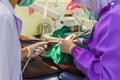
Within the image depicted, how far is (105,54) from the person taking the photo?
0.99 metres

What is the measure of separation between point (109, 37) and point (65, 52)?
33 cm

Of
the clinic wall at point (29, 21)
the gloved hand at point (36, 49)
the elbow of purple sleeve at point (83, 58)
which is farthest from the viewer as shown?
the clinic wall at point (29, 21)

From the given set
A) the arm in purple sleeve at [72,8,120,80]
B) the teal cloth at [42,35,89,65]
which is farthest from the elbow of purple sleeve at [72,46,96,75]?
the teal cloth at [42,35,89,65]

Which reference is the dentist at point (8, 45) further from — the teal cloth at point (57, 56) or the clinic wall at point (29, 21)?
the clinic wall at point (29, 21)

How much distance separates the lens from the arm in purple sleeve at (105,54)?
0.96 m

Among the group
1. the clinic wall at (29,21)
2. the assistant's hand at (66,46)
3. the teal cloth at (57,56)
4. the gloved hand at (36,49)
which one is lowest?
the teal cloth at (57,56)

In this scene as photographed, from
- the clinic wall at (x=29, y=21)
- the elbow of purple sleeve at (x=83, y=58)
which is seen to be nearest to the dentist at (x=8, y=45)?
the elbow of purple sleeve at (x=83, y=58)

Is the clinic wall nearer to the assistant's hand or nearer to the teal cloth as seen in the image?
the teal cloth

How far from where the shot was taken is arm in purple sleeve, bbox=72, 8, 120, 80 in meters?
0.96

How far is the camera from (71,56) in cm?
128

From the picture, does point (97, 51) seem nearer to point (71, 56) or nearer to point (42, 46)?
point (71, 56)

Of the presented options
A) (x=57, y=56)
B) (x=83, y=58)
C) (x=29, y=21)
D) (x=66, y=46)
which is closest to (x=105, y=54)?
(x=83, y=58)

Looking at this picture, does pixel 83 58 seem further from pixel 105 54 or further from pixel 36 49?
pixel 36 49

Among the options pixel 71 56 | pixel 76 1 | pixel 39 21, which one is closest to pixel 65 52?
pixel 71 56
